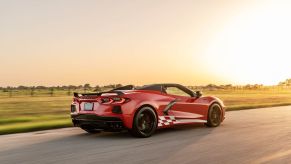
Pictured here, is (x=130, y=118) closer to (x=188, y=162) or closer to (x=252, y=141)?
(x=252, y=141)

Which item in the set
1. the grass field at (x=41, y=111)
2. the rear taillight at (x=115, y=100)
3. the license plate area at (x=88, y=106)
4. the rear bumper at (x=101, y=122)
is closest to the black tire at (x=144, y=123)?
the rear bumper at (x=101, y=122)

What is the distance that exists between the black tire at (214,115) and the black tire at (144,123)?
2.52 meters

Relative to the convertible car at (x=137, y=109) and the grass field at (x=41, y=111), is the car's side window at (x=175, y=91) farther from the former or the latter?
the grass field at (x=41, y=111)

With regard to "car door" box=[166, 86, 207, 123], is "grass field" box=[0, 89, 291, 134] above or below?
below

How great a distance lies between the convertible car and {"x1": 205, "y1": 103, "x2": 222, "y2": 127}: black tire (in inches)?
16.9

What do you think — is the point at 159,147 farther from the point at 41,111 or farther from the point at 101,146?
the point at 41,111

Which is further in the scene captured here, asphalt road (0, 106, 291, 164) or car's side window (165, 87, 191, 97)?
car's side window (165, 87, 191, 97)

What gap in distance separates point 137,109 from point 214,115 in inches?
134

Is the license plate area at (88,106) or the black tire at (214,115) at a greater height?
the license plate area at (88,106)

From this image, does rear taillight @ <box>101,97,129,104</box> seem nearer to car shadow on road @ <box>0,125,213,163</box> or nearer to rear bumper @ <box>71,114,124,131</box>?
rear bumper @ <box>71,114,124,131</box>

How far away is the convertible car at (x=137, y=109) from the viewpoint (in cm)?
1091

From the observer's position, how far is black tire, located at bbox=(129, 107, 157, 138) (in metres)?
10.9

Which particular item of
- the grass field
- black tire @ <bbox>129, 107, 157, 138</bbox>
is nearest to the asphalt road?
black tire @ <bbox>129, 107, 157, 138</bbox>

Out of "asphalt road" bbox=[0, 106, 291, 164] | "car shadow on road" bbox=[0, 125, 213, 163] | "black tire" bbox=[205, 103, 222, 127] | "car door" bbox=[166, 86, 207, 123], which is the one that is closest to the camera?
"asphalt road" bbox=[0, 106, 291, 164]
